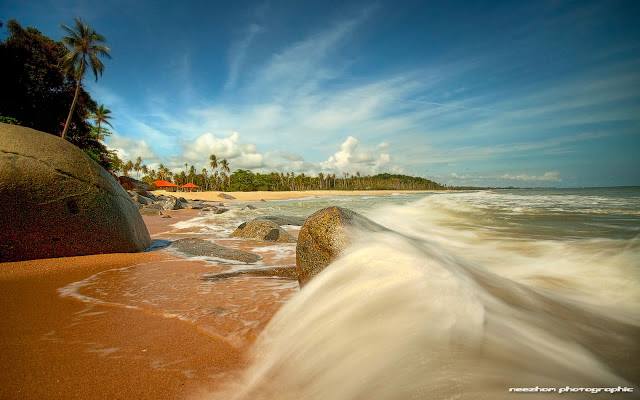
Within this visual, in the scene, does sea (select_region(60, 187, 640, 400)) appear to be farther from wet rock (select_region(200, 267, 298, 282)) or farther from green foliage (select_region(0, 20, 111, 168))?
green foliage (select_region(0, 20, 111, 168))

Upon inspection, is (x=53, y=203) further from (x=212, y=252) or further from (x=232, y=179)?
(x=232, y=179)

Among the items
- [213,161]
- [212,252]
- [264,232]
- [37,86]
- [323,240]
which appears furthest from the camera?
[213,161]

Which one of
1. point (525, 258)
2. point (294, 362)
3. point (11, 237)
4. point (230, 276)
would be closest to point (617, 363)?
point (294, 362)

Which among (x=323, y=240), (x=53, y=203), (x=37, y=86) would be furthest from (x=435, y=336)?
(x=37, y=86)

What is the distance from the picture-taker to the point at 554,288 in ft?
10.3

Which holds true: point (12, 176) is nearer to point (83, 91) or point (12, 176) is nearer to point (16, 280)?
Result: point (16, 280)

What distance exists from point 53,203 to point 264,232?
13.6 ft

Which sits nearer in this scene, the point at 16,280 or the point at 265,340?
the point at 265,340

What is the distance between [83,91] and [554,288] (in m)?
34.3

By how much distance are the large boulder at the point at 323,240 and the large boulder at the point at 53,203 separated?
3.57 meters

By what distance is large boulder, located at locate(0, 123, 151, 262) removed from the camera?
12.1ft

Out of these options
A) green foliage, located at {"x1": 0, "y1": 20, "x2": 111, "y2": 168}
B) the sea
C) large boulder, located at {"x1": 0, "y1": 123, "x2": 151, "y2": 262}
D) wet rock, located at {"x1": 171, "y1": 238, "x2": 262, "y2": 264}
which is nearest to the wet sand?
the sea

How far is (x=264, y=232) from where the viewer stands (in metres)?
7.08

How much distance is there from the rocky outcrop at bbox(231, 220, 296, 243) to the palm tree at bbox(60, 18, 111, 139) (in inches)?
940
